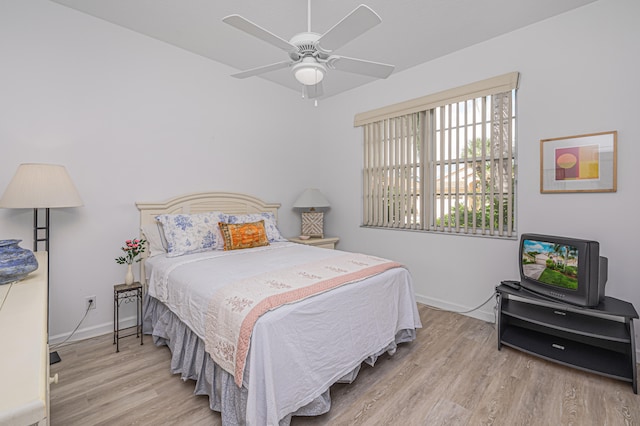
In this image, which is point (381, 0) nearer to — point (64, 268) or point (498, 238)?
point (498, 238)

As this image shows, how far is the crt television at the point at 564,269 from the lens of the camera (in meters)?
2.05

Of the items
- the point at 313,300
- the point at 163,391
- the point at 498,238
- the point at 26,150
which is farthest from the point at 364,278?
the point at 26,150

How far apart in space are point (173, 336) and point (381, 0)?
3118mm

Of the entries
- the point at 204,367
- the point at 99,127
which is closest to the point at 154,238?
the point at 99,127

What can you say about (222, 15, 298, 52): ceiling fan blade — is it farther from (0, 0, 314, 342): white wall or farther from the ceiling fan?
(0, 0, 314, 342): white wall

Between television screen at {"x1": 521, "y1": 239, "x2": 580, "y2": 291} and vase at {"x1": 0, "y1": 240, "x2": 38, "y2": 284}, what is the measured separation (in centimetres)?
337

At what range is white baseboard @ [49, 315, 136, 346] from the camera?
8.04ft

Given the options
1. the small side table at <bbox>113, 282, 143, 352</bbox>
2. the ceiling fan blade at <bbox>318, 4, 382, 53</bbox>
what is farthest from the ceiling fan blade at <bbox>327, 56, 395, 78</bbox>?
the small side table at <bbox>113, 282, 143, 352</bbox>

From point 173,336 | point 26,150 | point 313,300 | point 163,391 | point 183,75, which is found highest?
point 183,75

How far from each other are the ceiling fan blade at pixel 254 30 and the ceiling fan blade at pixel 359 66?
→ 0.28m

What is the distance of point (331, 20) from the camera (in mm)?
2537

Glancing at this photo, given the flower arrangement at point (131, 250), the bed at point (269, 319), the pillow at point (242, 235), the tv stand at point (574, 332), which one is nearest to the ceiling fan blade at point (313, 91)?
the bed at point (269, 319)

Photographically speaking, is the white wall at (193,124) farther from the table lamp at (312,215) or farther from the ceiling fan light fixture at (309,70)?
the ceiling fan light fixture at (309,70)

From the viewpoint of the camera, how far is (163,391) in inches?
74.6
